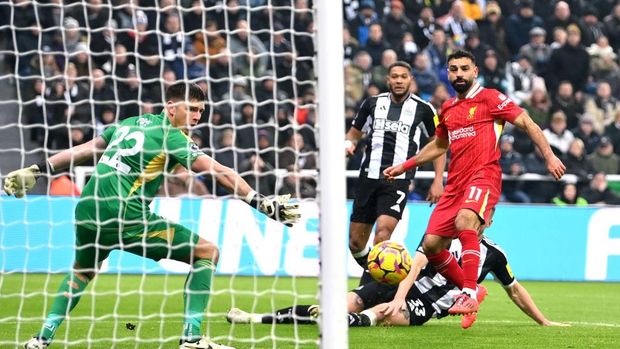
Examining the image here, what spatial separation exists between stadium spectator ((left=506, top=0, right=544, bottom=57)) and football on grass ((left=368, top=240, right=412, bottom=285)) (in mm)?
10515

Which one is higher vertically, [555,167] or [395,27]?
[395,27]

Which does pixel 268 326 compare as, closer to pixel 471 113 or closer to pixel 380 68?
pixel 471 113

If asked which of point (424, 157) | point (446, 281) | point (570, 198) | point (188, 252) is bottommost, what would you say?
point (570, 198)

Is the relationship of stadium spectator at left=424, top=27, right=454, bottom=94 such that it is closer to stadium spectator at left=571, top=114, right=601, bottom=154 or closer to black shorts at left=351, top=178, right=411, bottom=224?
stadium spectator at left=571, top=114, right=601, bottom=154

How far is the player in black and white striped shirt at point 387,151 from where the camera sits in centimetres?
1017

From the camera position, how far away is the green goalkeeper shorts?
6.91 meters

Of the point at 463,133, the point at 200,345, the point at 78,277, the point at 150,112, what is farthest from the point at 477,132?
the point at 150,112

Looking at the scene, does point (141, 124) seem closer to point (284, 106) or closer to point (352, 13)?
point (284, 106)

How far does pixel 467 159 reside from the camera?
339 inches

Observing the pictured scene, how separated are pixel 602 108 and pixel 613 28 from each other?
1.86 m

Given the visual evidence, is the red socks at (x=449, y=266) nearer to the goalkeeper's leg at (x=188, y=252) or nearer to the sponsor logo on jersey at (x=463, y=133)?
the sponsor logo on jersey at (x=463, y=133)

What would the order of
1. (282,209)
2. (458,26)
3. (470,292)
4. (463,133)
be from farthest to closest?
(458,26) < (463,133) < (470,292) < (282,209)

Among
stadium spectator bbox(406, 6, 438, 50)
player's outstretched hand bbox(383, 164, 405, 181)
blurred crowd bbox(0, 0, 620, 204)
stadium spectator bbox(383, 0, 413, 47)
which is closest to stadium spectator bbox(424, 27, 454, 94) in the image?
blurred crowd bbox(0, 0, 620, 204)

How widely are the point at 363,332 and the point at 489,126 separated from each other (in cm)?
190
